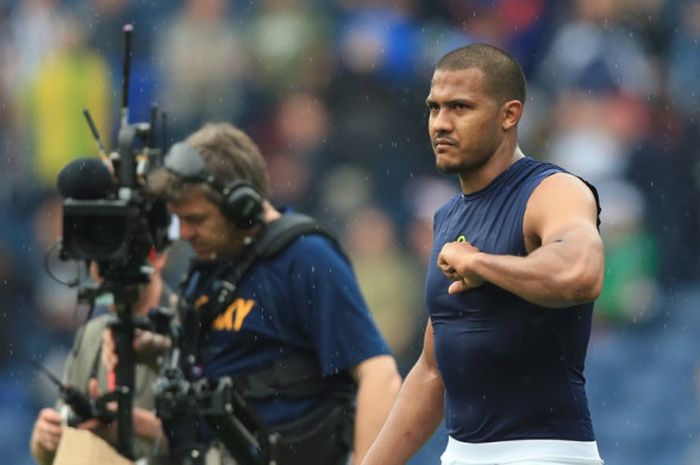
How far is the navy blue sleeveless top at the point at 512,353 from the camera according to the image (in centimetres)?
490

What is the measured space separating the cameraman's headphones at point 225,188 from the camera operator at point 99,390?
0.30 meters

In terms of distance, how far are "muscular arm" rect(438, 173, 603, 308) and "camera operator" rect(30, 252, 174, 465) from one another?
1.81 meters

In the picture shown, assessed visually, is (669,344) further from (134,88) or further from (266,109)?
(134,88)

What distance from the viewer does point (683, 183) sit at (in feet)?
34.6

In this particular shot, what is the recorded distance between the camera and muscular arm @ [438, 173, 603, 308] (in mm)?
4512

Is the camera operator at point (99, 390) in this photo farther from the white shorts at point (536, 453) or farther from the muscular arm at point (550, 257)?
the muscular arm at point (550, 257)

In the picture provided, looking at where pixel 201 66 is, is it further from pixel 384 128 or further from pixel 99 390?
pixel 99 390

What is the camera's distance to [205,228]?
681 cm

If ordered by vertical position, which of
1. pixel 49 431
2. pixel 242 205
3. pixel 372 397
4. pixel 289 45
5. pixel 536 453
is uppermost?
pixel 242 205

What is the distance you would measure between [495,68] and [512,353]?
0.84m

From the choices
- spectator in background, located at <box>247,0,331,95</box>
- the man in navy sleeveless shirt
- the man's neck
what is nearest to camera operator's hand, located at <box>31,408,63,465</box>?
the man in navy sleeveless shirt

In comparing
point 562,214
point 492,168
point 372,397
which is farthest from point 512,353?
point 372,397

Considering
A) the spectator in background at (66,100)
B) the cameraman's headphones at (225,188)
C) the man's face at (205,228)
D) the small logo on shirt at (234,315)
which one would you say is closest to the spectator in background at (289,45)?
the spectator in background at (66,100)

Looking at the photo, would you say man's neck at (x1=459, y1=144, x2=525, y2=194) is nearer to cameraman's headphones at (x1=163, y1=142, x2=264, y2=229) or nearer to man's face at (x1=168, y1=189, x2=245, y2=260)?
cameraman's headphones at (x1=163, y1=142, x2=264, y2=229)
